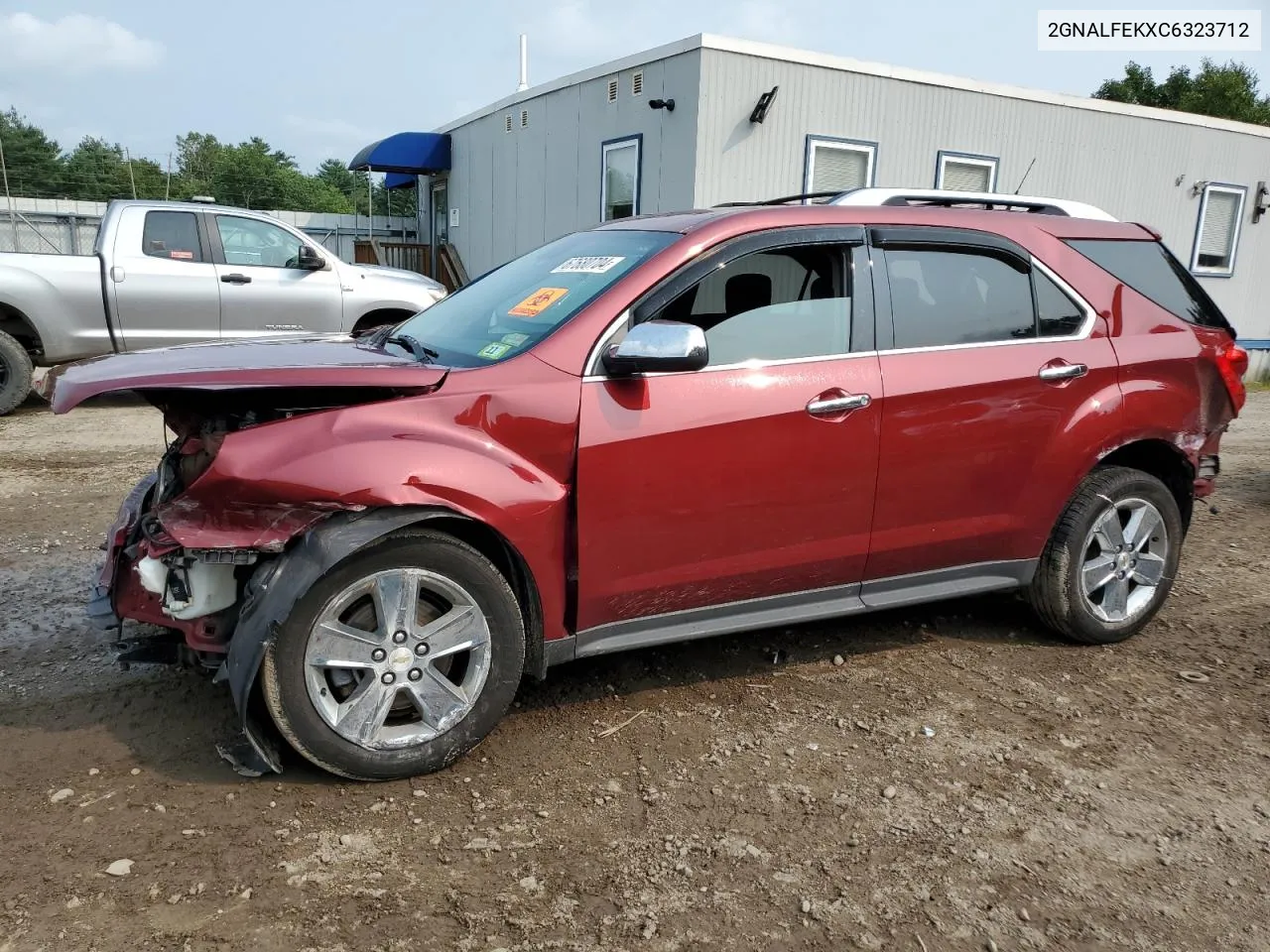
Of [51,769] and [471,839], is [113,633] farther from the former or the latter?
[471,839]

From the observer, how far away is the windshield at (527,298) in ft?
10.6

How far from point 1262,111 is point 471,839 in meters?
50.2

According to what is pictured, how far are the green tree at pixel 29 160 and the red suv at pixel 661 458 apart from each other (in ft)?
179

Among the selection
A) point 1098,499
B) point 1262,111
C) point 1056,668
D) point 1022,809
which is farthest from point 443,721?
point 1262,111

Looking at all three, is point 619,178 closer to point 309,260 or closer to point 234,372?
point 309,260

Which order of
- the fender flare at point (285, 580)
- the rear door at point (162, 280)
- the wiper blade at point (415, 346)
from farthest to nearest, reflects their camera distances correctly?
the rear door at point (162, 280) → the wiper blade at point (415, 346) → the fender flare at point (285, 580)

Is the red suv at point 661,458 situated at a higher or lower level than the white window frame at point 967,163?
lower

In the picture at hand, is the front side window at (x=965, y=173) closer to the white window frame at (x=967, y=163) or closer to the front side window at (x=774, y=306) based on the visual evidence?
the white window frame at (x=967, y=163)

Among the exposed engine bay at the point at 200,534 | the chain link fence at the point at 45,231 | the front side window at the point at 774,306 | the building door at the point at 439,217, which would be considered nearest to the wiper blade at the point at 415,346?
the exposed engine bay at the point at 200,534

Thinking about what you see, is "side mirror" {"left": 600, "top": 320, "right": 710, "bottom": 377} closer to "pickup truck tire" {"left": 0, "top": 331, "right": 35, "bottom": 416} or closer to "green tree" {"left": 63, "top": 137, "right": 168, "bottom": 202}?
"pickup truck tire" {"left": 0, "top": 331, "right": 35, "bottom": 416}

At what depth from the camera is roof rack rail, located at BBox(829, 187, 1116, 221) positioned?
3879mm

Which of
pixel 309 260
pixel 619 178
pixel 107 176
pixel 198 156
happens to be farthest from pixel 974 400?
pixel 198 156

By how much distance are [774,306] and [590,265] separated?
2.26ft

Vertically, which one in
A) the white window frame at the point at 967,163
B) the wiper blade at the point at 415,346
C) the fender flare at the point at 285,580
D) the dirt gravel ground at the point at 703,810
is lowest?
the dirt gravel ground at the point at 703,810
